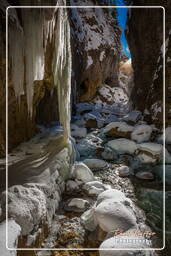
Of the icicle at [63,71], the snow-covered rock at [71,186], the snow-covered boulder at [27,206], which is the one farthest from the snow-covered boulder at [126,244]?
the icicle at [63,71]

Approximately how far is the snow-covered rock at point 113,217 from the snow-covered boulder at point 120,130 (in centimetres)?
534

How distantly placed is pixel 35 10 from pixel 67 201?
11.7 ft

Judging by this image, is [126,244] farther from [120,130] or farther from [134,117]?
[134,117]

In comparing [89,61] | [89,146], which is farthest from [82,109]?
[89,146]

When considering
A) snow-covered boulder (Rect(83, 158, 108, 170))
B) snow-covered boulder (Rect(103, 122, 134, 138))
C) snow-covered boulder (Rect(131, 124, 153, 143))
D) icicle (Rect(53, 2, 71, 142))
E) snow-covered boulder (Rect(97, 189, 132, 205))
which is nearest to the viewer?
snow-covered boulder (Rect(97, 189, 132, 205))

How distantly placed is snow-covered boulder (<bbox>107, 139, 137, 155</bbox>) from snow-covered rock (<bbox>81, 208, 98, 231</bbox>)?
4.09 metres

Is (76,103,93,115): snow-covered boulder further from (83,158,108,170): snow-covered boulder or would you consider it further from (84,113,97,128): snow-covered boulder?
(83,158,108,170): snow-covered boulder

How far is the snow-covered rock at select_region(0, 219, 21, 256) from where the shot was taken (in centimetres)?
144

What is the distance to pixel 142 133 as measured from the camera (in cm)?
688

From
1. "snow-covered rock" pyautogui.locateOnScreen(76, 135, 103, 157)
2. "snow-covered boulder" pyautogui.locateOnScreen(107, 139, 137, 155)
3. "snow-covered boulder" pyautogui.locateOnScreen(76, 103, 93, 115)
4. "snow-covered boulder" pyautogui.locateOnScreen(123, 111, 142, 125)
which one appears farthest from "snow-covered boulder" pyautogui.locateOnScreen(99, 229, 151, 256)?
"snow-covered boulder" pyautogui.locateOnScreen(76, 103, 93, 115)

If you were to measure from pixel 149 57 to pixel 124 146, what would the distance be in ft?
18.9

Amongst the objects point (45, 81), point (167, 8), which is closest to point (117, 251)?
point (45, 81)

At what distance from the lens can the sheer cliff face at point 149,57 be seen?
7.27 m

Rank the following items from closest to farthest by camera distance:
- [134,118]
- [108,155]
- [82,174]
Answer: [82,174], [108,155], [134,118]
